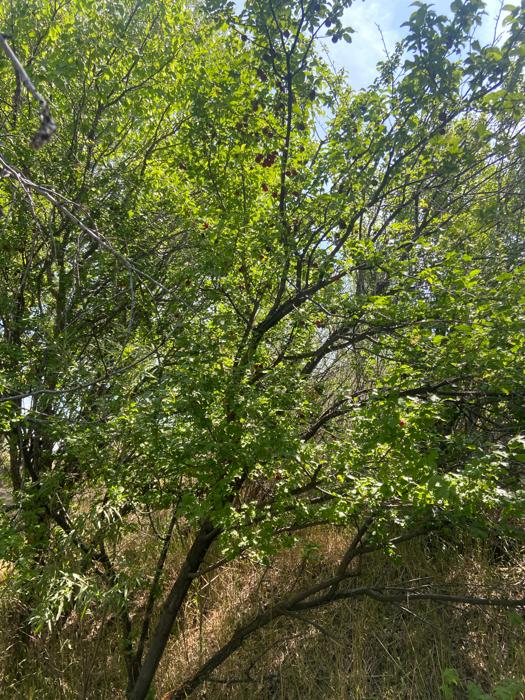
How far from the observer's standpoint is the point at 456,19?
268 cm

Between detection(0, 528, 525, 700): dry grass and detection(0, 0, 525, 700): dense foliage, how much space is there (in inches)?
18.2

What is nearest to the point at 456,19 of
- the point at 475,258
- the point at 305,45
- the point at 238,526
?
the point at 305,45

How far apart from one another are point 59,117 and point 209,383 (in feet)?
8.03

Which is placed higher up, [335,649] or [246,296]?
[246,296]

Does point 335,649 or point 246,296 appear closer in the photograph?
point 246,296

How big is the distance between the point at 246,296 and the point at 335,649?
129 inches

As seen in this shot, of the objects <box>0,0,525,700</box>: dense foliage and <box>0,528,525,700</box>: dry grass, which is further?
<box>0,528,525,700</box>: dry grass

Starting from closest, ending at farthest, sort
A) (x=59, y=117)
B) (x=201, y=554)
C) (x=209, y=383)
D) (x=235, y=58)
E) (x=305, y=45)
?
(x=209, y=383), (x=305, y=45), (x=235, y=58), (x=59, y=117), (x=201, y=554)

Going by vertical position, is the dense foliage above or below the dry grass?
above

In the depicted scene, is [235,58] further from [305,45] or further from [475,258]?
[475,258]

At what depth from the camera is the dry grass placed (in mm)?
3873

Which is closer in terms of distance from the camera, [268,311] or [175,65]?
[175,65]

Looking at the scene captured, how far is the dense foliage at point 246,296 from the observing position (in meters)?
2.81

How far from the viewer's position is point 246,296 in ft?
12.5
